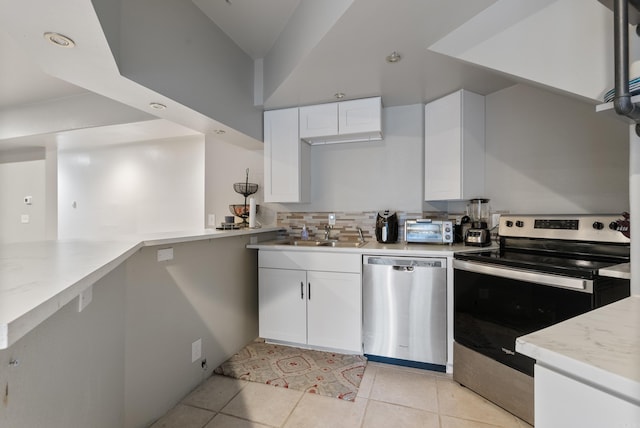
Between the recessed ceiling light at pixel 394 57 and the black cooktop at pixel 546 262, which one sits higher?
the recessed ceiling light at pixel 394 57

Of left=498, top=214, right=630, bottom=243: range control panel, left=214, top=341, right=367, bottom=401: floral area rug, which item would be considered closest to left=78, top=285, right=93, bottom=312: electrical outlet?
left=214, top=341, right=367, bottom=401: floral area rug

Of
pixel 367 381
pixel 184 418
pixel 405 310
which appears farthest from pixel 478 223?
pixel 184 418

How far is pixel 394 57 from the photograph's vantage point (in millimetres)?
1861

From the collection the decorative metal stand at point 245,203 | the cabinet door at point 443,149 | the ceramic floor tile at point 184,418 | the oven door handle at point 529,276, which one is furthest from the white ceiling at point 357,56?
the ceramic floor tile at point 184,418

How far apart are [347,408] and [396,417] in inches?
11.4

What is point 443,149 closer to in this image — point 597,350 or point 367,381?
point 367,381

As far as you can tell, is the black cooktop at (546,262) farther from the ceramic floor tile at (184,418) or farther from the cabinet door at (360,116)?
the ceramic floor tile at (184,418)

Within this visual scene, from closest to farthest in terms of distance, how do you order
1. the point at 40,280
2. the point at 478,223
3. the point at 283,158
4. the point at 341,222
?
the point at 40,280 < the point at 478,223 < the point at 283,158 < the point at 341,222

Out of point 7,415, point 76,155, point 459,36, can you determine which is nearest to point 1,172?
point 76,155

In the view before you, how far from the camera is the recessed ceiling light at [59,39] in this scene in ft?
4.03

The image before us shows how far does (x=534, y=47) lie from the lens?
1.42 meters

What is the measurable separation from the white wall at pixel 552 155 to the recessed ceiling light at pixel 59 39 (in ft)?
9.23

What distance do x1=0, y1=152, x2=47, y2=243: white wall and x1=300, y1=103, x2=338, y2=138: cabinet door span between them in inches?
159

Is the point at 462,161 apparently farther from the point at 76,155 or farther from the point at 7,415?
the point at 76,155
